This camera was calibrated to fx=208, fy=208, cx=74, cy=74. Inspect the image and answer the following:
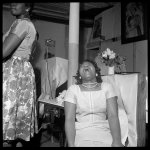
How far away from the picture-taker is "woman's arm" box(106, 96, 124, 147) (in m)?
1.75

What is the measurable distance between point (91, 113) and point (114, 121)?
22cm

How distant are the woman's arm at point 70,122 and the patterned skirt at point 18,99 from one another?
35 centimetres

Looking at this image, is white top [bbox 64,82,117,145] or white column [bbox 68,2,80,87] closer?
white top [bbox 64,82,117,145]

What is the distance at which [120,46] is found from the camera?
→ 15.4 feet

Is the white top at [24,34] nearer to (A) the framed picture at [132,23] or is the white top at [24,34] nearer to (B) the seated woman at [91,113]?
(B) the seated woman at [91,113]

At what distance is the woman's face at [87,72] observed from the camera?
1950 millimetres

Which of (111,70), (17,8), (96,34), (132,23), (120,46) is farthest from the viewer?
(96,34)

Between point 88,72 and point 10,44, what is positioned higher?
point 10,44

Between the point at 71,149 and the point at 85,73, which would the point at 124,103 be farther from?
the point at 71,149

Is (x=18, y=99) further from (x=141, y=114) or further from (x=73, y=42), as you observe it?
(x=141, y=114)

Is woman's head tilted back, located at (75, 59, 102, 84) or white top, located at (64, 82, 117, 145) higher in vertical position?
woman's head tilted back, located at (75, 59, 102, 84)

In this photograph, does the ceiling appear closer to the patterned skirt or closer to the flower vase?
the flower vase

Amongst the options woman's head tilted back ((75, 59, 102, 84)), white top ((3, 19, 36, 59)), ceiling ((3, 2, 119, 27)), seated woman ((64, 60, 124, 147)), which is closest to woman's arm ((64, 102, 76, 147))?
seated woman ((64, 60, 124, 147))

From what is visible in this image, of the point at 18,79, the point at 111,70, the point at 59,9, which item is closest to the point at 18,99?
the point at 18,79
